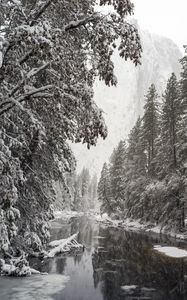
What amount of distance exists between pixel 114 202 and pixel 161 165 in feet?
79.0

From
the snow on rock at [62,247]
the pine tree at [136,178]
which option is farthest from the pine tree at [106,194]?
the snow on rock at [62,247]

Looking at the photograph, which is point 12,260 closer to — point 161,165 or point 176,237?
point 176,237

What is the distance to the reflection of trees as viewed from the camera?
13444 millimetres

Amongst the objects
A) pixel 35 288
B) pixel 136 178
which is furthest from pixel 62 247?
pixel 136 178

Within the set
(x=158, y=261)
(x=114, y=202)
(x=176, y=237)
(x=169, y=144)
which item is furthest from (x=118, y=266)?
(x=114, y=202)

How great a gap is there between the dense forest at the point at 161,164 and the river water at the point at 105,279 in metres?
9.91

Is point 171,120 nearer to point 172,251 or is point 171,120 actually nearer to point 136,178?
point 136,178

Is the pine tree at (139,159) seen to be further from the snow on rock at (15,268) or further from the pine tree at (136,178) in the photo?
the snow on rock at (15,268)

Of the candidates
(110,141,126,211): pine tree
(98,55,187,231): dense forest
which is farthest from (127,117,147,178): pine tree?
(110,141,126,211): pine tree

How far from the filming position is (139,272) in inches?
661

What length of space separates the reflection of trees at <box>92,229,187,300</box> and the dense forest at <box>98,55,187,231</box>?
855cm

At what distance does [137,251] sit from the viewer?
23406mm

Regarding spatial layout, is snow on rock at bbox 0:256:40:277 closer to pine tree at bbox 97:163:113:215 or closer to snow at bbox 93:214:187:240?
snow at bbox 93:214:187:240

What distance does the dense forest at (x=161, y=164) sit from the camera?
104 ft
